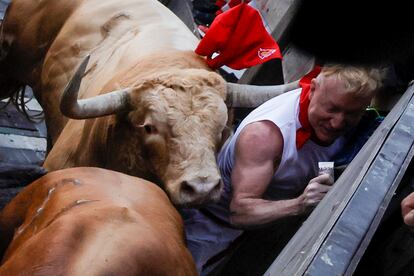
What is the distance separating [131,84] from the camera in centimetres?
436

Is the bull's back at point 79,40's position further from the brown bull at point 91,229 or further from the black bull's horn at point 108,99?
the brown bull at point 91,229

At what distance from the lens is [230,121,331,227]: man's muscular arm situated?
348 cm

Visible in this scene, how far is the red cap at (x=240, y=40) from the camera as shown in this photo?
454cm

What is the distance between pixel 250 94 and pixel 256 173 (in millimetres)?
1018

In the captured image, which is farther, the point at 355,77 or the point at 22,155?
the point at 22,155

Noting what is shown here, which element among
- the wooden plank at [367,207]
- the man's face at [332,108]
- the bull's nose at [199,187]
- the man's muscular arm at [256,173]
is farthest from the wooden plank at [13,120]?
the wooden plank at [367,207]

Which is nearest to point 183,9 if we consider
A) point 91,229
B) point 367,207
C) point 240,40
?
point 240,40

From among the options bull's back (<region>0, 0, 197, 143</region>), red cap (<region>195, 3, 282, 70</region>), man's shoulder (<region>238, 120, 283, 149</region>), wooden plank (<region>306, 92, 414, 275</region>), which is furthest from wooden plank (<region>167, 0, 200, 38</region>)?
wooden plank (<region>306, 92, 414, 275</region>)

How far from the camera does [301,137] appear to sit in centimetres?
359

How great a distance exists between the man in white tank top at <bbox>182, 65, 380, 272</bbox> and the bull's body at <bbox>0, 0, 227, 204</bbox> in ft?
0.67

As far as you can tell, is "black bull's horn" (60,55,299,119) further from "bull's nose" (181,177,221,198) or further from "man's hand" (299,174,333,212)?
"man's hand" (299,174,333,212)

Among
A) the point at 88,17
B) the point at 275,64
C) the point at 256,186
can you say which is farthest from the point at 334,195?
the point at 88,17

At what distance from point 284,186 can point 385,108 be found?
76cm

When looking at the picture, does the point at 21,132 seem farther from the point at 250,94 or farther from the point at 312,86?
the point at 312,86
